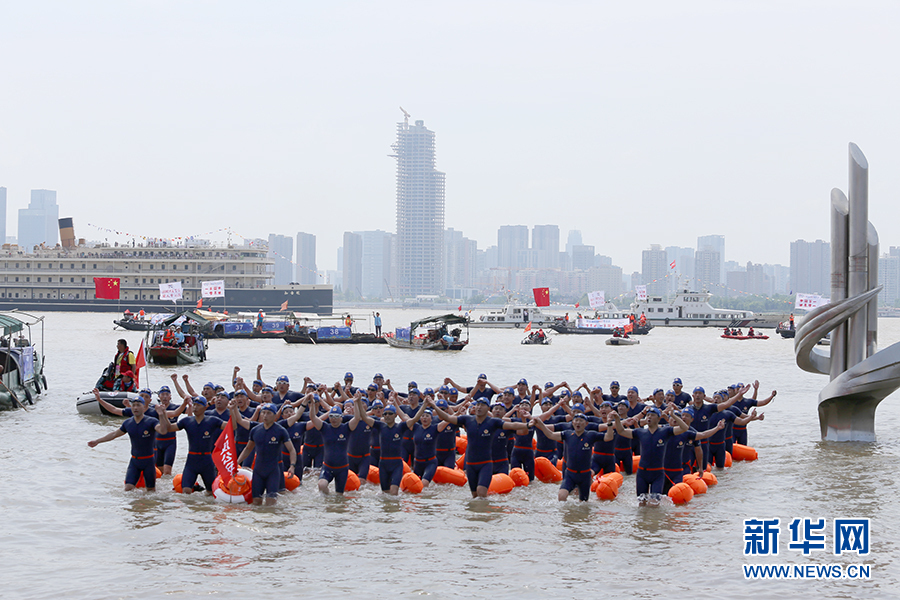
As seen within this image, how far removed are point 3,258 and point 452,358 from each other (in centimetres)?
9146

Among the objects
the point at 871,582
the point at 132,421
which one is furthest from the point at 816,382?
the point at 132,421

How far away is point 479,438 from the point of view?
40.9 feet

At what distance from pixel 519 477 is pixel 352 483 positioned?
265cm

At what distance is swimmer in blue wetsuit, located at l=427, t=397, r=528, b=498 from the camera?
40.8 ft

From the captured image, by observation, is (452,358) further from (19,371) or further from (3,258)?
(3,258)

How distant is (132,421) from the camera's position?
12.5 m

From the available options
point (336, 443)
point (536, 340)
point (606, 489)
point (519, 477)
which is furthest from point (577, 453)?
point (536, 340)

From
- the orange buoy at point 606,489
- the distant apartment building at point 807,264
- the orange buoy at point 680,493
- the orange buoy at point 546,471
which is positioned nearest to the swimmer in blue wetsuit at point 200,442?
the orange buoy at point 546,471

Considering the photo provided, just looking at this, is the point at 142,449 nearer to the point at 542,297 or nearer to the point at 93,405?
the point at 93,405

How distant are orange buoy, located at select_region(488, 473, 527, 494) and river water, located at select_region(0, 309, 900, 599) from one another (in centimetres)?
16

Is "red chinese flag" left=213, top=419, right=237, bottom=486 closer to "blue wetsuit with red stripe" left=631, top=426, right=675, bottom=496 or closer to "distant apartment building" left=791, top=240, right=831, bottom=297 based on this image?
"blue wetsuit with red stripe" left=631, top=426, right=675, bottom=496

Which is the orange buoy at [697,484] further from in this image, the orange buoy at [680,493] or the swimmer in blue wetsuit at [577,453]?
the swimmer in blue wetsuit at [577,453]

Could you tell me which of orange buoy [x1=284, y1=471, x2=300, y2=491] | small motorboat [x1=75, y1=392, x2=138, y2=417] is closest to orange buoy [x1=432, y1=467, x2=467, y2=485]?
orange buoy [x1=284, y1=471, x2=300, y2=491]

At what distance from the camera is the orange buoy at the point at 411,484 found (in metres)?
13.2
